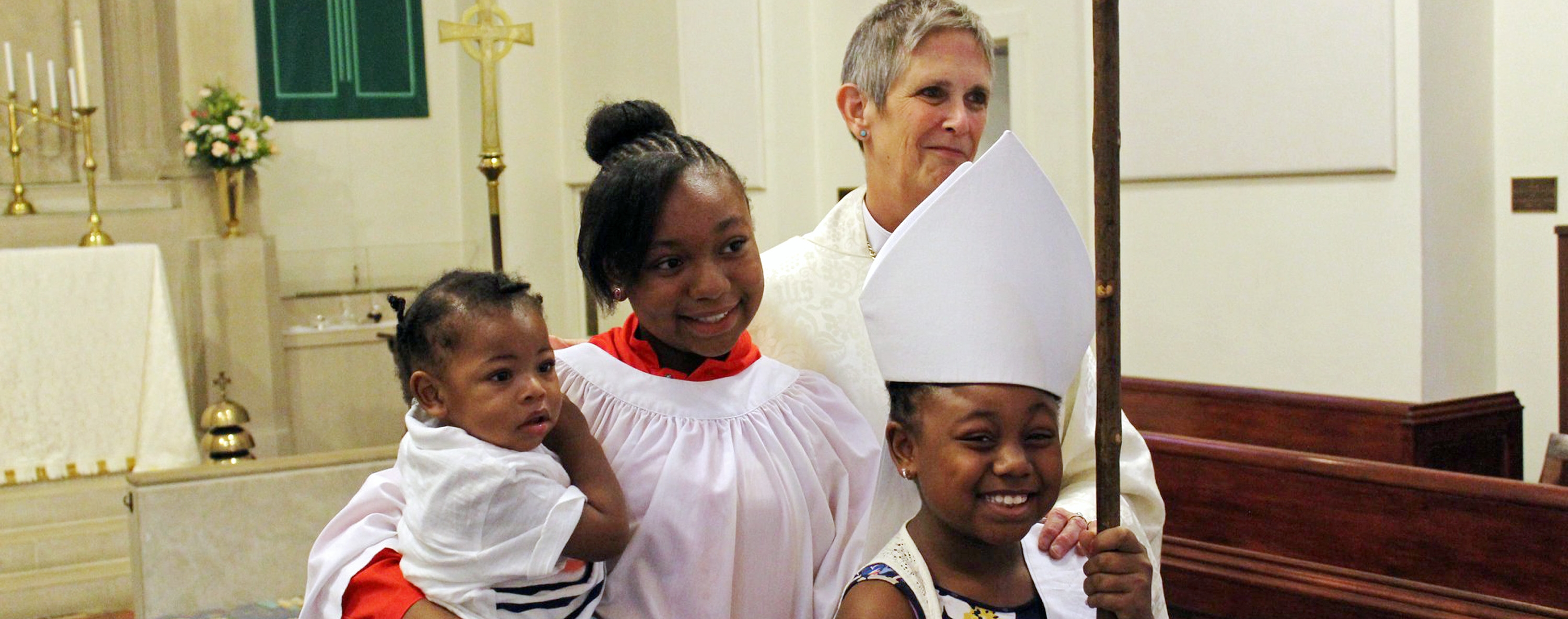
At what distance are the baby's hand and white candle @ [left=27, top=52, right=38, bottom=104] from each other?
22.4 feet

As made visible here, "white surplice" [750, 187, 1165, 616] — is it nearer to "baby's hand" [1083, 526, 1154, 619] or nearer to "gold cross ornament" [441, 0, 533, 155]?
"baby's hand" [1083, 526, 1154, 619]

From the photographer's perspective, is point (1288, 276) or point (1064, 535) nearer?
point (1064, 535)

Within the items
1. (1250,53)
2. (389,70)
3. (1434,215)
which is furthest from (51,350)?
(1434,215)

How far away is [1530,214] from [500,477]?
438 cm

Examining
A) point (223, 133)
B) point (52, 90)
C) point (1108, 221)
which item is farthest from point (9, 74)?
point (1108, 221)

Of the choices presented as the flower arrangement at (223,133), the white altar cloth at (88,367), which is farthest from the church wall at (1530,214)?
the flower arrangement at (223,133)

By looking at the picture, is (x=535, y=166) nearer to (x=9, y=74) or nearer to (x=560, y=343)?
(x=9, y=74)

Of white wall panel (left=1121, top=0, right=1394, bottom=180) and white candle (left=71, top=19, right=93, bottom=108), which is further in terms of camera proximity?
white candle (left=71, top=19, right=93, bottom=108)

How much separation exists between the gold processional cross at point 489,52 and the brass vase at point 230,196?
1669mm

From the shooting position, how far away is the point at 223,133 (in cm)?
725

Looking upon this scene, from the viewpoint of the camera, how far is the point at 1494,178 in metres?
5.02

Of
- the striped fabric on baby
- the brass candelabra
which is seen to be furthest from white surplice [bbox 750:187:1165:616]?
the brass candelabra

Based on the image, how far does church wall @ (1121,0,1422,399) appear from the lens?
15.6ft

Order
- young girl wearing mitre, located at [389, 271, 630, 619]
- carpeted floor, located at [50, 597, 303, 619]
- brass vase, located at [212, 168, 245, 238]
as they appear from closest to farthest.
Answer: young girl wearing mitre, located at [389, 271, 630, 619], carpeted floor, located at [50, 597, 303, 619], brass vase, located at [212, 168, 245, 238]
